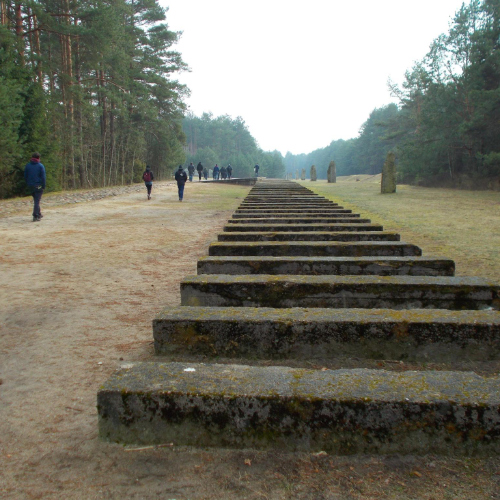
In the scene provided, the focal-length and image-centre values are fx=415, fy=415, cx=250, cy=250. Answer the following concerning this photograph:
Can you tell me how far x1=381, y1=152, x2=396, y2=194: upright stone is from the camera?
66.0 ft

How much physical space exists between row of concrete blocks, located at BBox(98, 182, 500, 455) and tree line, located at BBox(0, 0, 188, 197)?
15.9 meters

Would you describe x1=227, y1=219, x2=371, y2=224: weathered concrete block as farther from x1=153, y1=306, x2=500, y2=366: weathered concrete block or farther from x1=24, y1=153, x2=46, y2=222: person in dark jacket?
x1=24, y1=153, x2=46, y2=222: person in dark jacket

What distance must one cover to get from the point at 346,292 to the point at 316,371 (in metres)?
1.10

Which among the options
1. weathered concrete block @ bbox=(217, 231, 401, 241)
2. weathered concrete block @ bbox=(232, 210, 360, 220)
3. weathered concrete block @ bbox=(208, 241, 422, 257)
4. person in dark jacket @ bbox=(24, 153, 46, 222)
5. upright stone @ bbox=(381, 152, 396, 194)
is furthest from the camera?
upright stone @ bbox=(381, 152, 396, 194)

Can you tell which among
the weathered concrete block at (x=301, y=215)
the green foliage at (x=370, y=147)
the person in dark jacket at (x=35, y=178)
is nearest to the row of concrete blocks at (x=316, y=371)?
the weathered concrete block at (x=301, y=215)

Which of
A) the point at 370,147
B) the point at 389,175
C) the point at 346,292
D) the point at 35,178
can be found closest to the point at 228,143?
the point at 370,147

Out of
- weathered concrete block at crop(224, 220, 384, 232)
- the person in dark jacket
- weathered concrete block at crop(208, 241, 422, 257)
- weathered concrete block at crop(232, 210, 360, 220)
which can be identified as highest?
the person in dark jacket

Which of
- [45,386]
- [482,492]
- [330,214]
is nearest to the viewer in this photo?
[482,492]

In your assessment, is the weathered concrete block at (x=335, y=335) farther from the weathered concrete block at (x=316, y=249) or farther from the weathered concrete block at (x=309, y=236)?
the weathered concrete block at (x=309, y=236)

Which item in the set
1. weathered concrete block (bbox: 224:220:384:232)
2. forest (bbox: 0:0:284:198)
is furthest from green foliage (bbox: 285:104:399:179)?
weathered concrete block (bbox: 224:220:384:232)

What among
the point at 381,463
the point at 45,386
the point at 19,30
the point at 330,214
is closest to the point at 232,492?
the point at 381,463

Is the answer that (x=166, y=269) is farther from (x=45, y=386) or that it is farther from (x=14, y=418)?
(x=14, y=418)

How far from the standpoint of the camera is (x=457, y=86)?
24.4 metres

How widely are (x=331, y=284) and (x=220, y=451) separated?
1.52 m
